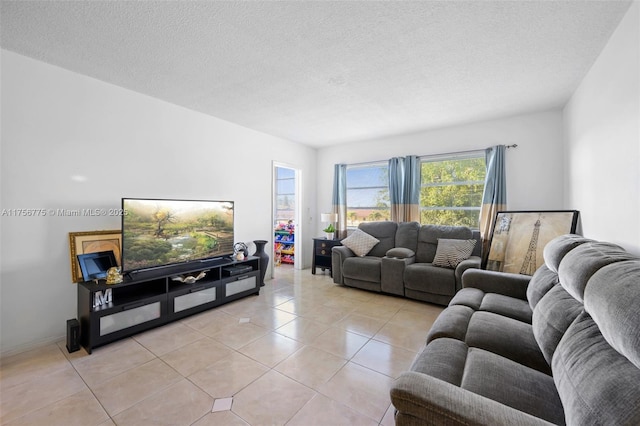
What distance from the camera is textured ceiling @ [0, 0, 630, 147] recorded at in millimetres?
1721

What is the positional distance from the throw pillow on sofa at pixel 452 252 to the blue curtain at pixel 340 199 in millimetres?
1957

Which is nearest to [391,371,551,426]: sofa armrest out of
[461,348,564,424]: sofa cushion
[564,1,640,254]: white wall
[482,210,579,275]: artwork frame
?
[461,348,564,424]: sofa cushion

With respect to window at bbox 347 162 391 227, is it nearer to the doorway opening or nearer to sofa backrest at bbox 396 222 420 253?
sofa backrest at bbox 396 222 420 253

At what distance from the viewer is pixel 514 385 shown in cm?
115

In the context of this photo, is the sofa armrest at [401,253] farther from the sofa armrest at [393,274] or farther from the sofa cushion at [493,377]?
the sofa cushion at [493,377]

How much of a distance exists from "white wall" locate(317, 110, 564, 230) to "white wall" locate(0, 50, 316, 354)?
149 inches

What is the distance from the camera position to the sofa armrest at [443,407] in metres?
0.82

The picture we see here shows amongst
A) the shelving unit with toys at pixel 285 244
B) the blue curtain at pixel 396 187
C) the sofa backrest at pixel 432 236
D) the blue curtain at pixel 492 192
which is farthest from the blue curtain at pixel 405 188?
the shelving unit with toys at pixel 285 244

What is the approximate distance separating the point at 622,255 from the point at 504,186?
2817 mm

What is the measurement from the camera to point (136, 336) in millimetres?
2529

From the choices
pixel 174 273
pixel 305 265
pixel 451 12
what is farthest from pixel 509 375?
pixel 305 265

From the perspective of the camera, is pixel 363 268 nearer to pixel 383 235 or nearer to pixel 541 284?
pixel 383 235

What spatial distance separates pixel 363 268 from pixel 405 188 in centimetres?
162

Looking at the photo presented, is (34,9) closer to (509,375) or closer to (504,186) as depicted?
(509,375)
